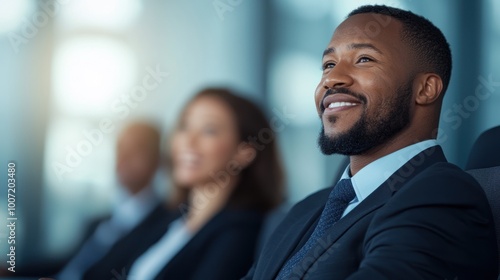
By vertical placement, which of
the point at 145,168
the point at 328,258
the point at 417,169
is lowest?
the point at 145,168

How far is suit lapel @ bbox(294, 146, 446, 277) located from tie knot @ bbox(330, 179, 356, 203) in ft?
0.32

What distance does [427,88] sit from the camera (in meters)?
1.65

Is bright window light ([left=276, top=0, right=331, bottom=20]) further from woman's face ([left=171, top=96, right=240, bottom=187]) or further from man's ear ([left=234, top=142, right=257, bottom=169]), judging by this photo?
man's ear ([left=234, top=142, right=257, bottom=169])

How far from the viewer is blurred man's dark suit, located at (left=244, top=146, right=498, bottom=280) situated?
1234mm

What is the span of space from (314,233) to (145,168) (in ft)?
8.18

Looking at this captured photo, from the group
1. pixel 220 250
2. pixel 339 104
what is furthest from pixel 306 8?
pixel 339 104

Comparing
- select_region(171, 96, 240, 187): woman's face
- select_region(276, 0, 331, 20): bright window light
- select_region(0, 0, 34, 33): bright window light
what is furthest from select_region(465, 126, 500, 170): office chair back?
select_region(0, 0, 34, 33): bright window light

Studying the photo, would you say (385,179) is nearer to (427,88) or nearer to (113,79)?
(427,88)

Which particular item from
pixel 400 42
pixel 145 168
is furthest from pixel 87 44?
pixel 400 42

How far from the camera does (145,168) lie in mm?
3973

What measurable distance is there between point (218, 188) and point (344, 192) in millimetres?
1307

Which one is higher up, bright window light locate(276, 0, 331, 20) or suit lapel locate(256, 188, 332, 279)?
bright window light locate(276, 0, 331, 20)

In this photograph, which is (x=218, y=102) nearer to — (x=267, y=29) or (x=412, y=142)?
(x=267, y=29)

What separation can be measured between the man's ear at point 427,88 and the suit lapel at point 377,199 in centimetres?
14
